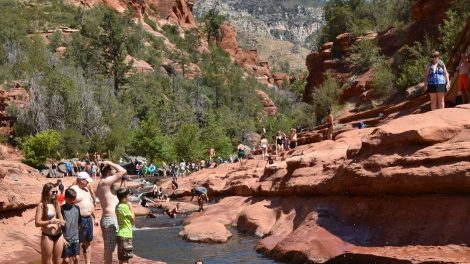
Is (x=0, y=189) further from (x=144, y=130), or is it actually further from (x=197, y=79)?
(x=197, y=79)

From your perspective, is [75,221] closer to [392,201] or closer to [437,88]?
[392,201]

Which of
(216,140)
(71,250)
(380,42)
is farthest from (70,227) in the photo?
(216,140)

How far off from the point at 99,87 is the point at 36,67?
728 cm

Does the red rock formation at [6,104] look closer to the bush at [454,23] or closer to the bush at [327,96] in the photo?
the bush at [327,96]

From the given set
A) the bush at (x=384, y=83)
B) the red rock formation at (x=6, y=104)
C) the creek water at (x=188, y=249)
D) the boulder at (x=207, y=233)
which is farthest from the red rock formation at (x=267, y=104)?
the boulder at (x=207, y=233)

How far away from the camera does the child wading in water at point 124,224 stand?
800 cm

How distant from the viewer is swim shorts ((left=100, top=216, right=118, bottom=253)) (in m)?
8.15

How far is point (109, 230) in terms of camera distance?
26.7 ft

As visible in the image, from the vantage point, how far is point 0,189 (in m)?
11.1

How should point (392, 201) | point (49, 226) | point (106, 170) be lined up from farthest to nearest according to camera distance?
1. point (392, 201)
2. point (106, 170)
3. point (49, 226)

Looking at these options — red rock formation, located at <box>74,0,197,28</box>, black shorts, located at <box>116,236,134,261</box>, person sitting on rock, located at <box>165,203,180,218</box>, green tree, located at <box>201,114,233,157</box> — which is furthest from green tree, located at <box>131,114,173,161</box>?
red rock formation, located at <box>74,0,197,28</box>

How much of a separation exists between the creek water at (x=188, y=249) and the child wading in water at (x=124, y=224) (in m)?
4.98

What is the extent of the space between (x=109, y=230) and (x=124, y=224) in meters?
0.27

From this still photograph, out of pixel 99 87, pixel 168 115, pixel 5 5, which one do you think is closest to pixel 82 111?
pixel 99 87
